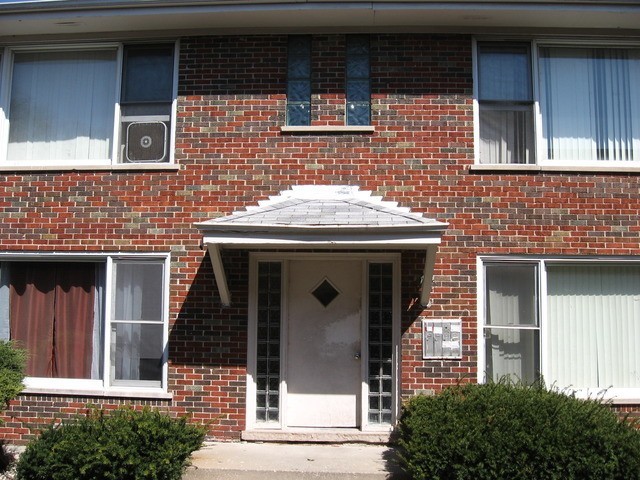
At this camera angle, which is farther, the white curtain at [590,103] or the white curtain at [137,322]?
the white curtain at [590,103]

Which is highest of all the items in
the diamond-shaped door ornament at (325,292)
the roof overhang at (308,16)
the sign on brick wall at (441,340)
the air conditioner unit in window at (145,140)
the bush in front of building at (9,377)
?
the roof overhang at (308,16)

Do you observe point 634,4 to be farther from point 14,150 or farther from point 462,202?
point 14,150

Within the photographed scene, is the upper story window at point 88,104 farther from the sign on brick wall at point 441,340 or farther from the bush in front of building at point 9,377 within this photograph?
the sign on brick wall at point 441,340

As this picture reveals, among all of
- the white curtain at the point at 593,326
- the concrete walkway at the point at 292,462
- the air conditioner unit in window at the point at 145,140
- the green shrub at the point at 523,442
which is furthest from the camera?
A: the air conditioner unit in window at the point at 145,140

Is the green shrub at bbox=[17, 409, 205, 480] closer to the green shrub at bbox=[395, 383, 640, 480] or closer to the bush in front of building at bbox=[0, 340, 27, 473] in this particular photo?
the bush in front of building at bbox=[0, 340, 27, 473]

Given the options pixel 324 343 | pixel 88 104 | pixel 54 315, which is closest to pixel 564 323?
pixel 324 343

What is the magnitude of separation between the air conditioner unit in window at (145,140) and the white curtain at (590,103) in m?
4.84

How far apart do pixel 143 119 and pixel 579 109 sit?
556 cm

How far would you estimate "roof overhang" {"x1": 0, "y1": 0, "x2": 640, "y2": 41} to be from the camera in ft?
26.2

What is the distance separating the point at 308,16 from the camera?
8.20 metres

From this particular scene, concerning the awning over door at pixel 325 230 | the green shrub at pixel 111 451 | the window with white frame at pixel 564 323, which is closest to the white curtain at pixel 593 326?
the window with white frame at pixel 564 323

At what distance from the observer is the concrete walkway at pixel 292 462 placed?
6.74m

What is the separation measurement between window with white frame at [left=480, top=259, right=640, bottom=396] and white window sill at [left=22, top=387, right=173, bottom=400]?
389cm

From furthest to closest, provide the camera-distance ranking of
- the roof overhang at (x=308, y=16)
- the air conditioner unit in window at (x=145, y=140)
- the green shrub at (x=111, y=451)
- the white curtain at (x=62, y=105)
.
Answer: the white curtain at (x=62, y=105), the air conditioner unit in window at (x=145, y=140), the roof overhang at (x=308, y=16), the green shrub at (x=111, y=451)
